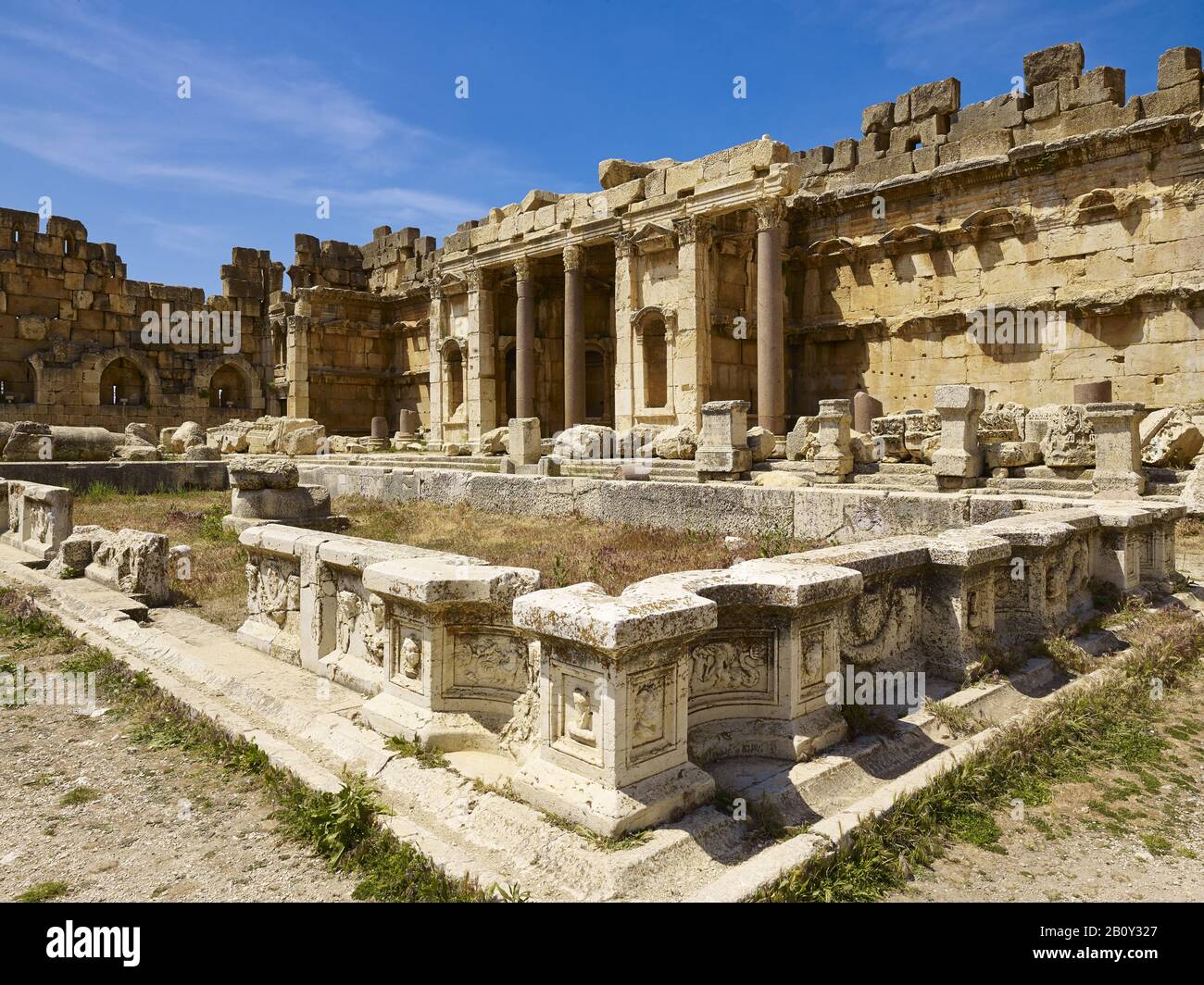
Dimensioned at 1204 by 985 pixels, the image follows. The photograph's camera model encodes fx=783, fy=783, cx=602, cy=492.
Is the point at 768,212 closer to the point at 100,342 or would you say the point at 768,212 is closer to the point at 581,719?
the point at 581,719

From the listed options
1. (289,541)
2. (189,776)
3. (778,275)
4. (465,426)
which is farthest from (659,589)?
(465,426)

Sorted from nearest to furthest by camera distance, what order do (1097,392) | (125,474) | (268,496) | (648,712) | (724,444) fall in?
1. (648,712)
2. (268,496)
3. (724,444)
4. (1097,392)
5. (125,474)

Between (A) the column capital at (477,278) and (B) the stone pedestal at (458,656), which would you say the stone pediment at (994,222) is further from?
(B) the stone pedestal at (458,656)

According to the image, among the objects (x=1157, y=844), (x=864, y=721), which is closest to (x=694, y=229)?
(x=864, y=721)

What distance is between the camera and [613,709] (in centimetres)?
262

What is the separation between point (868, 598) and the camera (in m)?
3.98

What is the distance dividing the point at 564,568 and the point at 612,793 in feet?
12.5

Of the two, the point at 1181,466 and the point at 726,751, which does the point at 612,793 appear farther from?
the point at 1181,466

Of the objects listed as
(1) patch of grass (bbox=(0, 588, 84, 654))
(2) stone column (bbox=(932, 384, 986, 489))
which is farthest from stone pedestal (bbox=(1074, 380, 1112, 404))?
(1) patch of grass (bbox=(0, 588, 84, 654))

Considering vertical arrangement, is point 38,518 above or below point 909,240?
below

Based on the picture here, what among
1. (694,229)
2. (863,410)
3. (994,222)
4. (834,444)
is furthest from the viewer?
(694,229)

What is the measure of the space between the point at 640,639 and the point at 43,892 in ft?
7.04

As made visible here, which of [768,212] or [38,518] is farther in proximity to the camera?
[768,212]

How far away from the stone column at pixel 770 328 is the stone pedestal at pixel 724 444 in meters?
4.47
